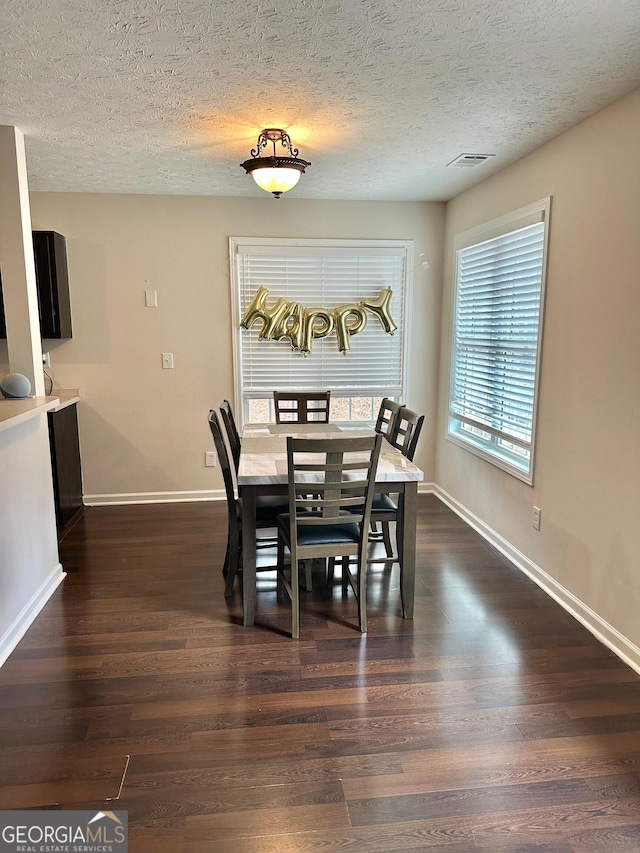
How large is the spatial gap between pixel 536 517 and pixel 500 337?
124 centimetres

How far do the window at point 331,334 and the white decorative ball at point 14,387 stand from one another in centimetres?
194

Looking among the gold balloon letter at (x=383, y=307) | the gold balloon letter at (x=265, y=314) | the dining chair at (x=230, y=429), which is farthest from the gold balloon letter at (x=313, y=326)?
the dining chair at (x=230, y=429)

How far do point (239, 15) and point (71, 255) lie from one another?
3081 millimetres

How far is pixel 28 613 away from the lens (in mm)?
2787

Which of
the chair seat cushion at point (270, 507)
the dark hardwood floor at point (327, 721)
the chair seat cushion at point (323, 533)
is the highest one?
the chair seat cushion at point (270, 507)

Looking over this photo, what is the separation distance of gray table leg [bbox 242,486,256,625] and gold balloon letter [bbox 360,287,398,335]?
2.52 m

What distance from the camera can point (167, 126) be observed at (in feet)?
9.25

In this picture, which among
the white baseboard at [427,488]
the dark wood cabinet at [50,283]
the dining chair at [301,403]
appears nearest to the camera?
the dark wood cabinet at [50,283]

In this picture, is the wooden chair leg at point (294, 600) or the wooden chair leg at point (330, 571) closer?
the wooden chair leg at point (294, 600)

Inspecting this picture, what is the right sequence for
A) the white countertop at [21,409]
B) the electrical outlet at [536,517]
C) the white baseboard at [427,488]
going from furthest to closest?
the white baseboard at [427,488]
the electrical outlet at [536,517]
the white countertop at [21,409]

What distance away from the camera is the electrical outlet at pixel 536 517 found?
128 inches

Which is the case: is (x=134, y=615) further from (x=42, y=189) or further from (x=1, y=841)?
(x=42, y=189)

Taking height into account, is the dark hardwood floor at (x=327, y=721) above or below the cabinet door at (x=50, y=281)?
below

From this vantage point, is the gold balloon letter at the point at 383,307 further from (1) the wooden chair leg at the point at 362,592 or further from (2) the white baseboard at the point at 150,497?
(1) the wooden chair leg at the point at 362,592
